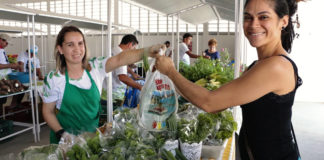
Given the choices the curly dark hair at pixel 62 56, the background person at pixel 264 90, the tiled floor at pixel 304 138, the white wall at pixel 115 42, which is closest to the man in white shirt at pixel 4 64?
the tiled floor at pixel 304 138


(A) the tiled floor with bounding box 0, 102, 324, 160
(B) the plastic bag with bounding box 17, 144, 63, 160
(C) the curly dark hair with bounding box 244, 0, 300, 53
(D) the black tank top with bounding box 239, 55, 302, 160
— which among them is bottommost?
(A) the tiled floor with bounding box 0, 102, 324, 160

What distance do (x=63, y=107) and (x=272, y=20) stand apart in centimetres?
139

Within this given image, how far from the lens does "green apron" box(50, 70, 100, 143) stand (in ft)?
5.97

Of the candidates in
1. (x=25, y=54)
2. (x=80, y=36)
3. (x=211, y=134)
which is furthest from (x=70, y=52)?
(x=25, y=54)

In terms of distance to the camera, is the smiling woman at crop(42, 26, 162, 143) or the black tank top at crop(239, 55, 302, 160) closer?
the black tank top at crop(239, 55, 302, 160)

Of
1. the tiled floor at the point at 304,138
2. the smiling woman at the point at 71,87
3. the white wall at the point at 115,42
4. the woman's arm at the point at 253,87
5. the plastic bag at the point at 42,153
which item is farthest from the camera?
the white wall at the point at 115,42

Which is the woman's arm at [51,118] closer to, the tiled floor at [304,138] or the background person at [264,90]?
the background person at [264,90]

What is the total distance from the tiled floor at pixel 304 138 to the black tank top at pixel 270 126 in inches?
128

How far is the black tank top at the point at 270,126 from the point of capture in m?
1.14

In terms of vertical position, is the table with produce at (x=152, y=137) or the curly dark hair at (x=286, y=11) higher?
the curly dark hair at (x=286, y=11)

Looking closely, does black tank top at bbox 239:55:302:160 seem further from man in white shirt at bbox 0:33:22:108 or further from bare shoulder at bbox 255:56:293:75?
man in white shirt at bbox 0:33:22:108

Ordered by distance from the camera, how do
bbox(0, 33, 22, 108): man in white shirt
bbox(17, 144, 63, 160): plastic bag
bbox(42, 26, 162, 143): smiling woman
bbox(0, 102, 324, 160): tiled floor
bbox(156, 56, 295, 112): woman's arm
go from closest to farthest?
bbox(156, 56, 295, 112): woman's arm, bbox(17, 144, 63, 160): plastic bag, bbox(42, 26, 162, 143): smiling woman, bbox(0, 102, 324, 160): tiled floor, bbox(0, 33, 22, 108): man in white shirt

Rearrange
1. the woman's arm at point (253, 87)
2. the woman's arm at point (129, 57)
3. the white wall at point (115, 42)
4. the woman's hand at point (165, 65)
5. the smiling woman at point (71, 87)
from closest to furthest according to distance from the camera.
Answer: the woman's arm at point (253, 87) < the woman's hand at point (165, 65) < the woman's arm at point (129, 57) < the smiling woman at point (71, 87) < the white wall at point (115, 42)

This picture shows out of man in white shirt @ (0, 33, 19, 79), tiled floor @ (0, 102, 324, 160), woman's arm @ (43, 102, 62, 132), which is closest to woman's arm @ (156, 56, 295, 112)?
woman's arm @ (43, 102, 62, 132)
